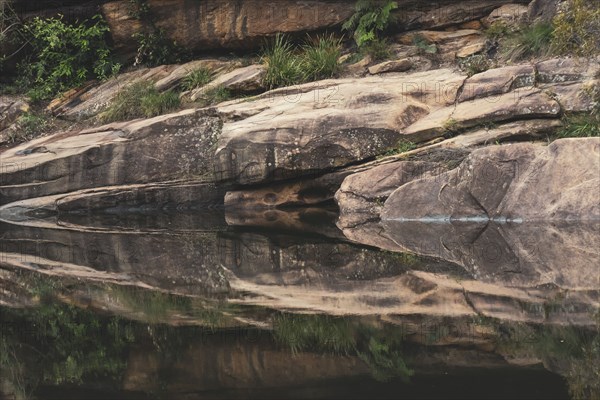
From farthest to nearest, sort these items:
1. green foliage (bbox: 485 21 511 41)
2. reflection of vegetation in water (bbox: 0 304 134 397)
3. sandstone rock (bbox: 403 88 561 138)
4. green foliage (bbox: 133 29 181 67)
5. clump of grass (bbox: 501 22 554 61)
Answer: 1. green foliage (bbox: 133 29 181 67)
2. green foliage (bbox: 485 21 511 41)
3. clump of grass (bbox: 501 22 554 61)
4. sandstone rock (bbox: 403 88 561 138)
5. reflection of vegetation in water (bbox: 0 304 134 397)

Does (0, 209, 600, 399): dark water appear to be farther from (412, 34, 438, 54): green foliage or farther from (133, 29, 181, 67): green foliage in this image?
(133, 29, 181, 67): green foliage

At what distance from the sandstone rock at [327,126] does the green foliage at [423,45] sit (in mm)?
1486

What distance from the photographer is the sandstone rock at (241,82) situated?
16219 millimetres

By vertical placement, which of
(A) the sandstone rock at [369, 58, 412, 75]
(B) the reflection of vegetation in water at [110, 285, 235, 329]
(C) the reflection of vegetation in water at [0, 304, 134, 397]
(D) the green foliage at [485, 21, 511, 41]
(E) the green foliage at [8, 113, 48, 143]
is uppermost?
(C) the reflection of vegetation in water at [0, 304, 134, 397]

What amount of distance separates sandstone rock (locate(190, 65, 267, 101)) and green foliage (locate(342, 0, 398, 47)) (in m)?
2.18

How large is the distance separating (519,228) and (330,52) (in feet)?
26.9

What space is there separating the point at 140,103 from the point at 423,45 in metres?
6.48

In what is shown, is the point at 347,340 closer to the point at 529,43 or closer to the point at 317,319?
the point at 317,319

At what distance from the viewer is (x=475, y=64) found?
13.8 m

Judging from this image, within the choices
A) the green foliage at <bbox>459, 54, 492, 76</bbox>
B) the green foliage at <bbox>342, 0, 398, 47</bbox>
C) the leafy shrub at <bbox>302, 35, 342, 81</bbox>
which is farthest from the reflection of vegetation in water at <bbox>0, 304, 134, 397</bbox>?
the green foliage at <bbox>342, 0, 398, 47</bbox>

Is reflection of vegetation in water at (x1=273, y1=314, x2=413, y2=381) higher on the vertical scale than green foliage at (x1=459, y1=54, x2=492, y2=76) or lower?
higher

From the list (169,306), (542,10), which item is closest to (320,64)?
(542,10)

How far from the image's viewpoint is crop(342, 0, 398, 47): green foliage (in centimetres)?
1623

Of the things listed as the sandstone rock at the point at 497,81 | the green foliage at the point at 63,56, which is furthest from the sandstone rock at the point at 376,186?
the green foliage at the point at 63,56
